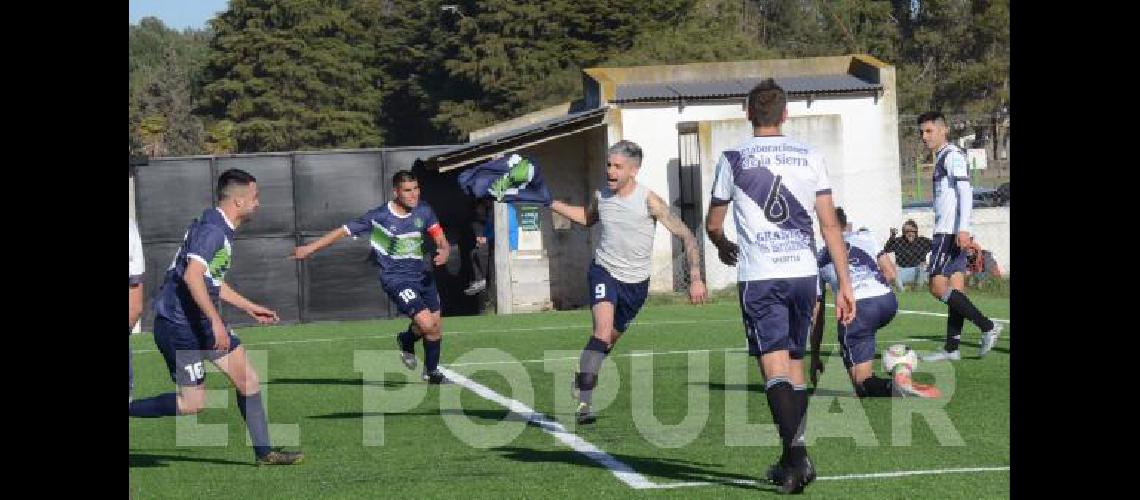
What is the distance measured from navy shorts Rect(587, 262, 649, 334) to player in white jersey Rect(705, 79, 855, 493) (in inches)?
130

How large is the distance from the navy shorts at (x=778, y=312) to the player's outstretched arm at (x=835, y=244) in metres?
0.17

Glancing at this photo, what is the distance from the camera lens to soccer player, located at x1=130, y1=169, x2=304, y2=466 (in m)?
9.80

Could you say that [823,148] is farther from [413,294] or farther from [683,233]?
[683,233]

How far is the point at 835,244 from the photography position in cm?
846

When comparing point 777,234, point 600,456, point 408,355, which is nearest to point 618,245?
point 600,456

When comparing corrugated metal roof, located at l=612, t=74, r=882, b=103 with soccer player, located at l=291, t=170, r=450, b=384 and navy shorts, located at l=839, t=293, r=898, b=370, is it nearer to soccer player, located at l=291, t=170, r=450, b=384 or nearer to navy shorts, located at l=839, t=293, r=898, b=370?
soccer player, located at l=291, t=170, r=450, b=384

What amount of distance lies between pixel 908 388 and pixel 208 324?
202 inches

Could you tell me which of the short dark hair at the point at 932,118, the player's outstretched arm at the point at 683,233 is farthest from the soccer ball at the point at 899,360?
the short dark hair at the point at 932,118

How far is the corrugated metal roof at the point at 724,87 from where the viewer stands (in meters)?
30.7
